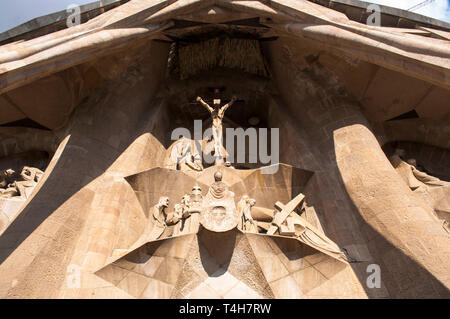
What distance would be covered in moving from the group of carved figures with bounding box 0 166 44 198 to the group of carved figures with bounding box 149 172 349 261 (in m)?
2.47

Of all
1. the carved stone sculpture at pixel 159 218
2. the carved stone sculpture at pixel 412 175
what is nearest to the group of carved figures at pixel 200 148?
the carved stone sculpture at pixel 159 218

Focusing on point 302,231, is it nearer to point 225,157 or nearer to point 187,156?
point 225,157

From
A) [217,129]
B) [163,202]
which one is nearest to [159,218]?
[163,202]

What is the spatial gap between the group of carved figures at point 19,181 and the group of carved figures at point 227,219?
97.4 inches

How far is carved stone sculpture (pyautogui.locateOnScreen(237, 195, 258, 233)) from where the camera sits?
19.5ft

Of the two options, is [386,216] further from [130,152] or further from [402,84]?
[130,152]

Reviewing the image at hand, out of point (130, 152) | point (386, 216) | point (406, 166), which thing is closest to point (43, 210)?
point (130, 152)

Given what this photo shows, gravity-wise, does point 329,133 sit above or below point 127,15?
below

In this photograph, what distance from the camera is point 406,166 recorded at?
7.31 meters

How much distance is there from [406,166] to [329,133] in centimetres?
157

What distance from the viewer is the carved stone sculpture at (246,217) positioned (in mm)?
5934

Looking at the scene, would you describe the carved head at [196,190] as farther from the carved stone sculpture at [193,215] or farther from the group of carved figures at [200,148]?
the group of carved figures at [200,148]

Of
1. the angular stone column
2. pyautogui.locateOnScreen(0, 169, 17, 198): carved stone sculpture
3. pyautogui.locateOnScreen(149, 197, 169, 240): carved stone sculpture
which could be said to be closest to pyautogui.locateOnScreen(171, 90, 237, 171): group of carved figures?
pyautogui.locateOnScreen(149, 197, 169, 240): carved stone sculpture
